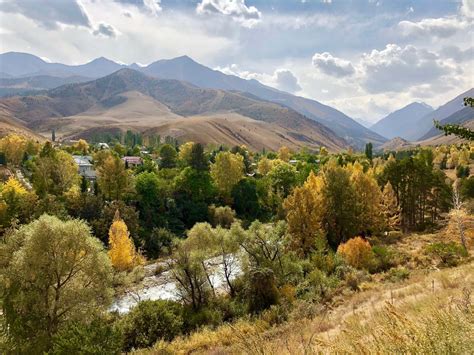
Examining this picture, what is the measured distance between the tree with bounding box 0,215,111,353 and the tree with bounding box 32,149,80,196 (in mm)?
40813

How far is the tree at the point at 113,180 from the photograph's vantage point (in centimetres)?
6631

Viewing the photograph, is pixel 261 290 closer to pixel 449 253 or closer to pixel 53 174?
pixel 449 253

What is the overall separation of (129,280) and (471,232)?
131 ft

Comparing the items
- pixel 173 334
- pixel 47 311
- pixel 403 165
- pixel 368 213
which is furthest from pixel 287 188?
pixel 47 311

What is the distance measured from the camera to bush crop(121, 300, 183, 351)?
26.8 meters

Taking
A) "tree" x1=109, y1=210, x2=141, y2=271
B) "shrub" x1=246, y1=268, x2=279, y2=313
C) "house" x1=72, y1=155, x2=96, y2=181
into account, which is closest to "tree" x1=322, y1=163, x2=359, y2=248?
"shrub" x1=246, y1=268, x2=279, y2=313

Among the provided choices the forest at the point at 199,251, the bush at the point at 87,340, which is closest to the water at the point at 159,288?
the forest at the point at 199,251

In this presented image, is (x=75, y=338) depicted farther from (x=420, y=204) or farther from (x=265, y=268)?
(x=420, y=204)

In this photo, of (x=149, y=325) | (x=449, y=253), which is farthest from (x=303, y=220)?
(x=149, y=325)

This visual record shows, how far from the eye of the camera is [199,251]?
107 ft

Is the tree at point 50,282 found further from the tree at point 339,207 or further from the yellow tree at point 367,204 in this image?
the yellow tree at point 367,204

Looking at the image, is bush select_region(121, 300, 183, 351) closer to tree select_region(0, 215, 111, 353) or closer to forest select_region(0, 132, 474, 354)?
forest select_region(0, 132, 474, 354)

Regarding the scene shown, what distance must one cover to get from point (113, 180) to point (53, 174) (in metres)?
11.4

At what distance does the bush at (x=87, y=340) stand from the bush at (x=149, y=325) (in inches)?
242
